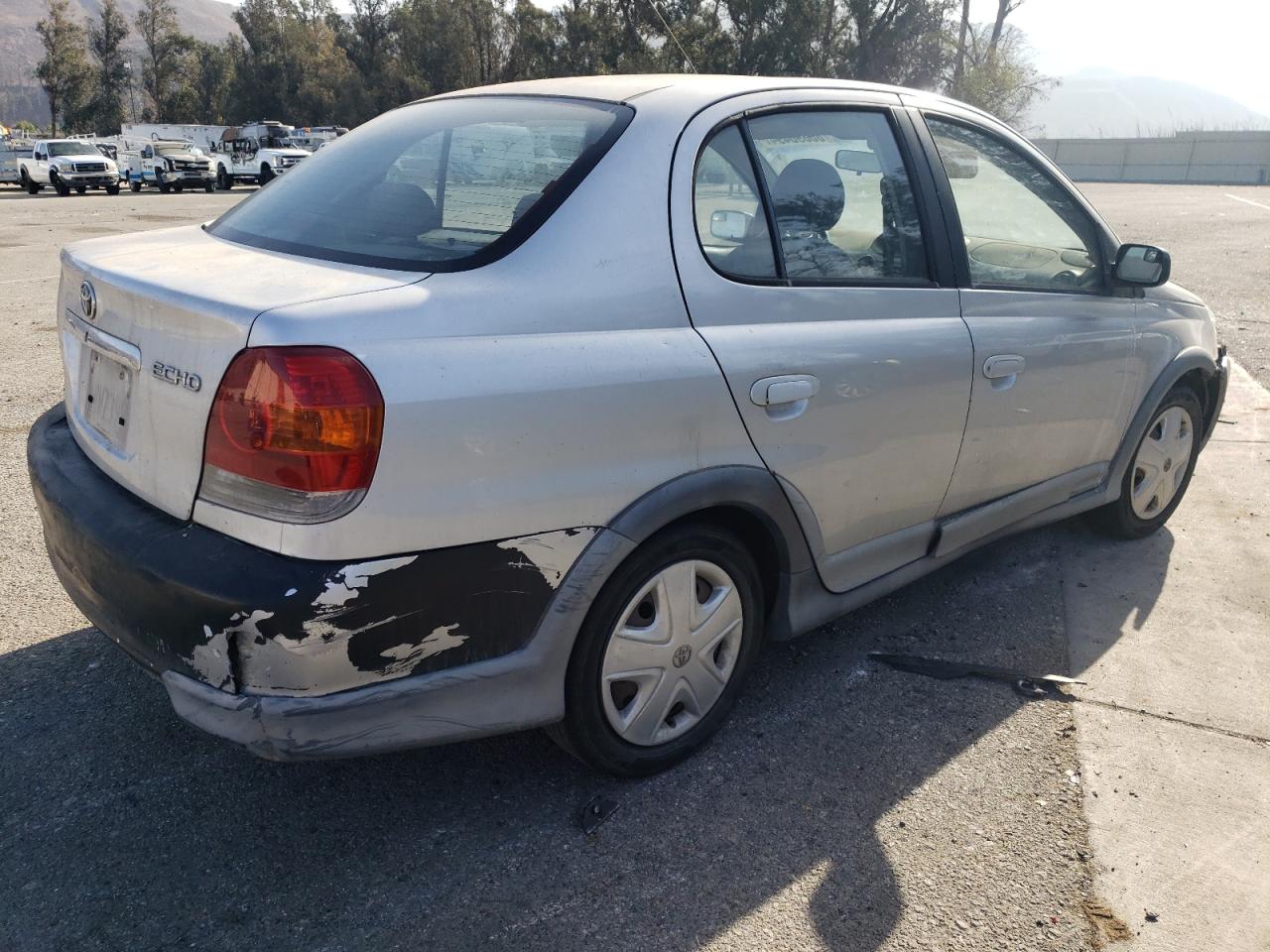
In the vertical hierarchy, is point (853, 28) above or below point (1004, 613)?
above

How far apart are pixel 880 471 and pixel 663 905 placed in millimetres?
1379

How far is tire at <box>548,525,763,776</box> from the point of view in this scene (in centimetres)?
250

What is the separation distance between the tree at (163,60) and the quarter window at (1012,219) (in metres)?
69.0

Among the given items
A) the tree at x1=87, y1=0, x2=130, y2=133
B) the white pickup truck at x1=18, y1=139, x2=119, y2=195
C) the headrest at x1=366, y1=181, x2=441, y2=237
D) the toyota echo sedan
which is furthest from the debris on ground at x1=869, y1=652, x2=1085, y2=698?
the tree at x1=87, y1=0, x2=130, y2=133

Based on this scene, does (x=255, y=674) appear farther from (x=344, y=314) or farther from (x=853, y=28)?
(x=853, y=28)

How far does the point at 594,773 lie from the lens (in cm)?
280

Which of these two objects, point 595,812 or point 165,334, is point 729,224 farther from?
point 595,812

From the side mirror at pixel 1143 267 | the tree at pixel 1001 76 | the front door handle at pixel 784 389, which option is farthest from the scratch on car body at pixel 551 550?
the tree at pixel 1001 76

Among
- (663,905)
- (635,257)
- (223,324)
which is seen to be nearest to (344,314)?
(223,324)

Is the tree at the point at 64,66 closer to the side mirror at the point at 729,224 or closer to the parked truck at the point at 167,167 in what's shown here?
the parked truck at the point at 167,167

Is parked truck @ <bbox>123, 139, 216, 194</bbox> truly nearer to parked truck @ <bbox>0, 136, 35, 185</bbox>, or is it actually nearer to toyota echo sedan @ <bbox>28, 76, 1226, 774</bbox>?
parked truck @ <bbox>0, 136, 35, 185</bbox>

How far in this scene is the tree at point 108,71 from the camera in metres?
61.6

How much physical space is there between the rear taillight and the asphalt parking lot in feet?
3.14

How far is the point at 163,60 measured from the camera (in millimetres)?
63594
